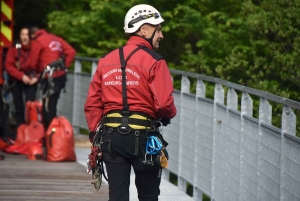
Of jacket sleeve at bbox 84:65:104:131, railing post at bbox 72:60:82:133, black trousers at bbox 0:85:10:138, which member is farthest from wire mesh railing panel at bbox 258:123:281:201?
railing post at bbox 72:60:82:133

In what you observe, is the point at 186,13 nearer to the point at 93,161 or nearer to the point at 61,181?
the point at 61,181

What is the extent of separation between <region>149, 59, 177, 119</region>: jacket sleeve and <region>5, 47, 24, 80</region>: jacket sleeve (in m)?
7.21

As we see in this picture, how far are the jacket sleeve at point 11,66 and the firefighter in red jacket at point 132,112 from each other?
7.02m

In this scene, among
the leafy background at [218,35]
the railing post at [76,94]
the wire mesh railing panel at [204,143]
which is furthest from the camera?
the railing post at [76,94]

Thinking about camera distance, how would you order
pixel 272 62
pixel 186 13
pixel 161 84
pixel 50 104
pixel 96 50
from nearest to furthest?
pixel 161 84 < pixel 272 62 < pixel 186 13 < pixel 50 104 < pixel 96 50

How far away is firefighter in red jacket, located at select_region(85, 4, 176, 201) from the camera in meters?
6.68

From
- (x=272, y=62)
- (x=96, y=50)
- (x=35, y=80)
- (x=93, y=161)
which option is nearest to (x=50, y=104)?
(x=35, y=80)

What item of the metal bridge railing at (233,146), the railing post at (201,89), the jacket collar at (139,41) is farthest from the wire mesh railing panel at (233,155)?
the jacket collar at (139,41)

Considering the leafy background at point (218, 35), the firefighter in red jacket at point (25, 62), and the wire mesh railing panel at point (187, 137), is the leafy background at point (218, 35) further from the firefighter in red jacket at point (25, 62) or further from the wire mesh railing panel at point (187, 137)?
the firefighter in red jacket at point (25, 62)

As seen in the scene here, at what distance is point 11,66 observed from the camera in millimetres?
13781

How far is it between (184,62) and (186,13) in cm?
71

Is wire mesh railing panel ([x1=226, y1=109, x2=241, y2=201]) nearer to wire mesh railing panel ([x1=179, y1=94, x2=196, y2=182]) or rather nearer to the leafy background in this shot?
the leafy background

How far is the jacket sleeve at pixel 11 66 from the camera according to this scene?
13.7 m

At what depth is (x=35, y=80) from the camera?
45.4 feet
